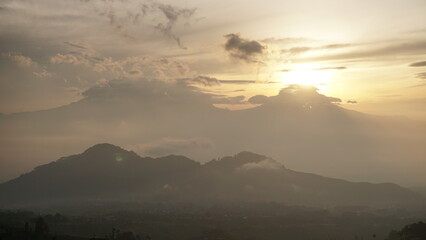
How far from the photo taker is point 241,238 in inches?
7820

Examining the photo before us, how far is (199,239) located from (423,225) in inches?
3196

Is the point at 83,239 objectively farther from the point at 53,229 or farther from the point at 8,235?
the point at 53,229

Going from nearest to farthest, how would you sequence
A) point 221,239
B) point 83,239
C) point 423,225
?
point 83,239 < point 423,225 < point 221,239

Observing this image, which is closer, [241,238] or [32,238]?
[32,238]

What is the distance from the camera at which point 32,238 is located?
15088 cm

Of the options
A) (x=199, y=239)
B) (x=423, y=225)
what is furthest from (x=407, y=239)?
(x=199, y=239)

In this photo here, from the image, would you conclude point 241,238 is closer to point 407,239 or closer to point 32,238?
point 407,239

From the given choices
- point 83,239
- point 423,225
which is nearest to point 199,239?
point 83,239

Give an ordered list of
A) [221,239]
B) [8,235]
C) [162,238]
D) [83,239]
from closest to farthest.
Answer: [8,235]
[83,239]
[221,239]
[162,238]

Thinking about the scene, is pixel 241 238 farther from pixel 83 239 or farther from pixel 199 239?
pixel 83 239

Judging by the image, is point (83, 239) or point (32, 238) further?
point (83, 239)

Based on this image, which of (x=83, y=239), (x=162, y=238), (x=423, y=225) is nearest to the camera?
(x=83, y=239)

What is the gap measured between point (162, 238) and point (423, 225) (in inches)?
3823

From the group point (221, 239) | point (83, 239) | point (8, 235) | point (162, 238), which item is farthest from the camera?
point (162, 238)
